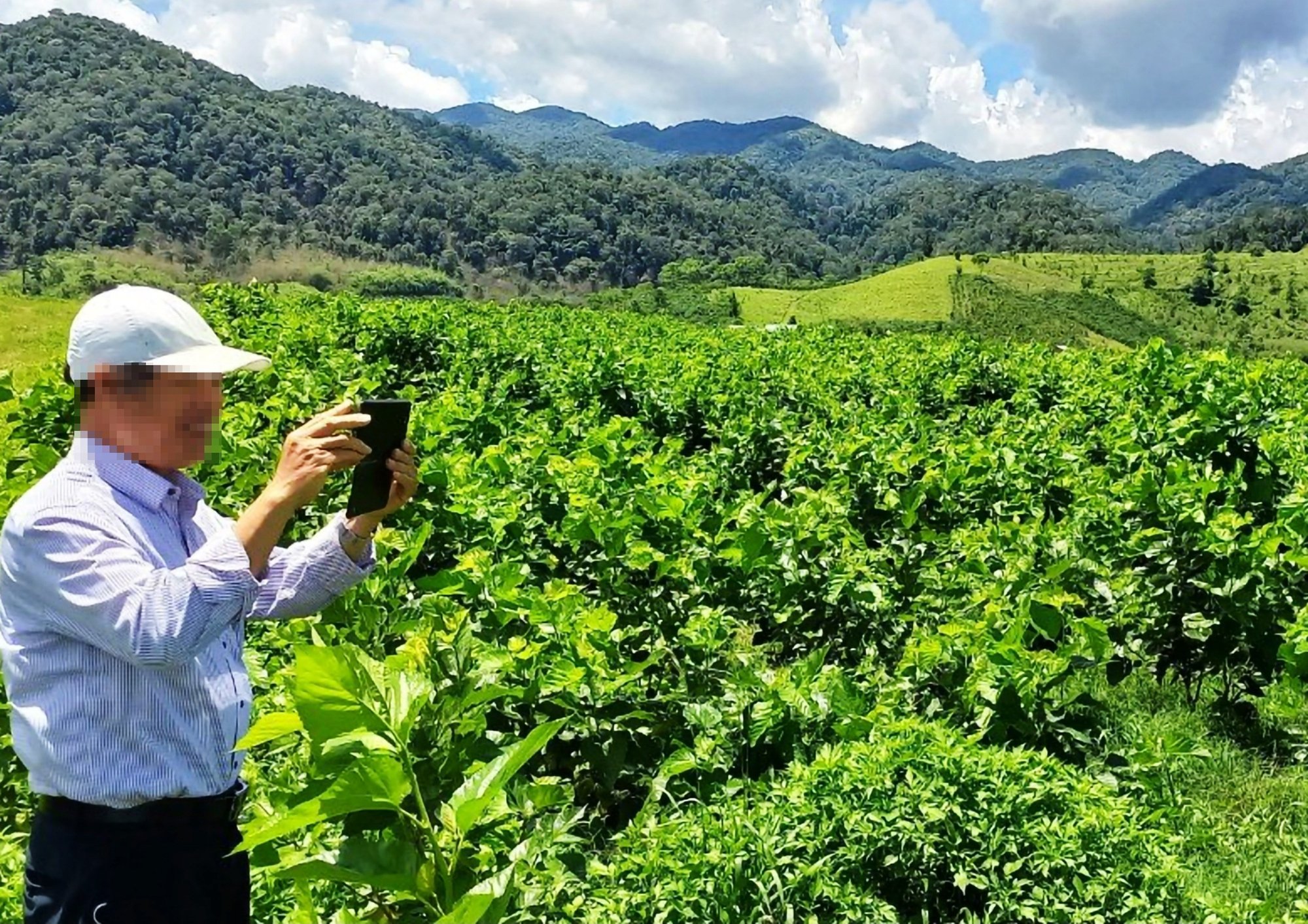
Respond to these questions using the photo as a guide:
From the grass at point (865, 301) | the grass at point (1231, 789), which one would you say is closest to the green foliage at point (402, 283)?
the grass at point (865, 301)

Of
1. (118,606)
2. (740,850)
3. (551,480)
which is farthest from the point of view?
(551,480)

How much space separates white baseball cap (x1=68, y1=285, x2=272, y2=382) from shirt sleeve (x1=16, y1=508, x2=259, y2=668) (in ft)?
1.03

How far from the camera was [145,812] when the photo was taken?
89.1 inches

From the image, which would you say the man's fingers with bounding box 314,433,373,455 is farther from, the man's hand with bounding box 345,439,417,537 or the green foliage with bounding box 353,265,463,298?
the green foliage with bounding box 353,265,463,298

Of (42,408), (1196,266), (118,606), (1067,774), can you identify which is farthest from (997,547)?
(1196,266)

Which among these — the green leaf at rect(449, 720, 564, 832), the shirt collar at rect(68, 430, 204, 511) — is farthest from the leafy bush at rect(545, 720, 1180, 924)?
the shirt collar at rect(68, 430, 204, 511)

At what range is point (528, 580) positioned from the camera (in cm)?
500

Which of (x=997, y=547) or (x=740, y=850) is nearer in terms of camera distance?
(x=740, y=850)

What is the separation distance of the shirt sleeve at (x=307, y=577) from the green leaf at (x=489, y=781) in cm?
84

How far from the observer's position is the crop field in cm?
232

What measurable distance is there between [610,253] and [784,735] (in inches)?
4799

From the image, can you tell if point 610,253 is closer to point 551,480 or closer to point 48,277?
point 48,277

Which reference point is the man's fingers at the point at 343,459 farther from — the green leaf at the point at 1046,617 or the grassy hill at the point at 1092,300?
the grassy hill at the point at 1092,300

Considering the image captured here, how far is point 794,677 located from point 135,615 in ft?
7.90
